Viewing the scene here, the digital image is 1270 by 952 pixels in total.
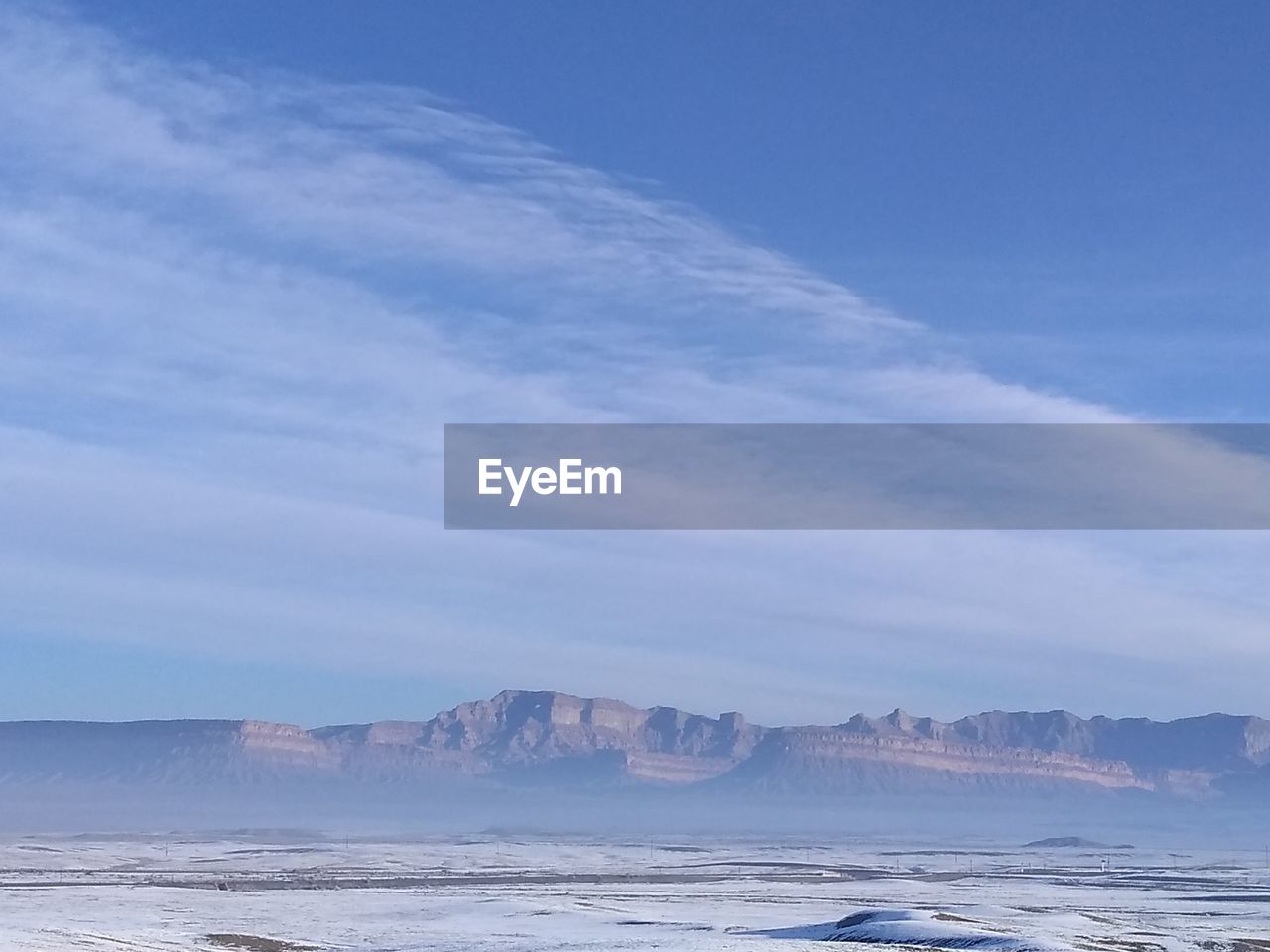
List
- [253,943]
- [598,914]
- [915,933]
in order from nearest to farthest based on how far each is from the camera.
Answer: [915,933], [253,943], [598,914]

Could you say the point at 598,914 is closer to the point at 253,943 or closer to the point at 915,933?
the point at 253,943

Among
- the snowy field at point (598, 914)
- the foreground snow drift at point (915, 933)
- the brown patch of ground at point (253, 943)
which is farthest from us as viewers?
the snowy field at point (598, 914)

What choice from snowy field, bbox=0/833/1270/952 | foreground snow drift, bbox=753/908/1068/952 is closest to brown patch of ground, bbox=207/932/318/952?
snowy field, bbox=0/833/1270/952

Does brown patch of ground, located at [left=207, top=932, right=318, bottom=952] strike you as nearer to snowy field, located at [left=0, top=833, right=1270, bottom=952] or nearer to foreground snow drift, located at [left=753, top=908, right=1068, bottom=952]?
snowy field, located at [left=0, top=833, right=1270, bottom=952]

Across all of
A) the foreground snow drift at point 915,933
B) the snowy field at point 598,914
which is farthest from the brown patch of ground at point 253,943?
the foreground snow drift at point 915,933

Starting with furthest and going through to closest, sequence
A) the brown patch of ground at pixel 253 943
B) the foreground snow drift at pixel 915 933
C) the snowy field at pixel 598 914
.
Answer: the snowy field at pixel 598 914 < the brown patch of ground at pixel 253 943 < the foreground snow drift at pixel 915 933

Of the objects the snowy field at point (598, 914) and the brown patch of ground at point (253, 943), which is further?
the snowy field at point (598, 914)

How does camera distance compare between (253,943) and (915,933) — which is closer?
(915,933)

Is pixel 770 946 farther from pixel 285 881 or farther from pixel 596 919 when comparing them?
pixel 285 881

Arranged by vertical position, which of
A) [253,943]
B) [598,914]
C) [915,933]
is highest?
[915,933]

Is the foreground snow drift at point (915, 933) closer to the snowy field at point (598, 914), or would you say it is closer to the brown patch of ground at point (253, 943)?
the snowy field at point (598, 914)

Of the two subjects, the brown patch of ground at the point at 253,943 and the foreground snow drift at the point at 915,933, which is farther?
the brown patch of ground at the point at 253,943

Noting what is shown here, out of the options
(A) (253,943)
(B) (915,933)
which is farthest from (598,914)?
(B) (915,933)

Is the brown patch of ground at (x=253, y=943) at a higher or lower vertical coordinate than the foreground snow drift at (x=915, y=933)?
lower
